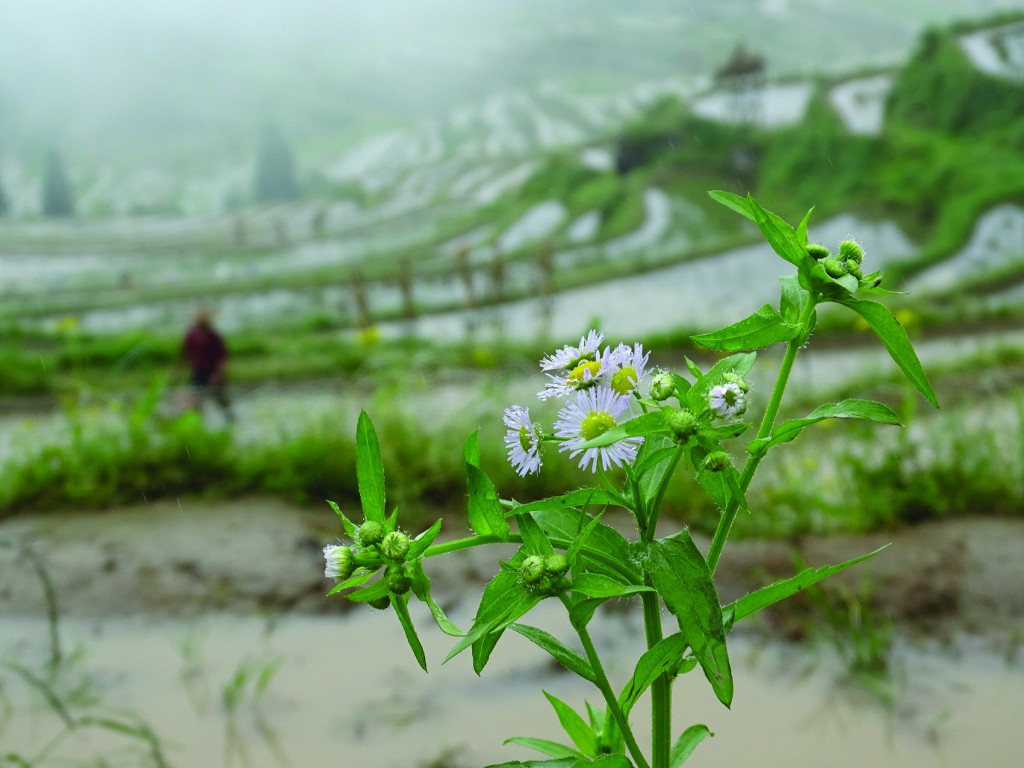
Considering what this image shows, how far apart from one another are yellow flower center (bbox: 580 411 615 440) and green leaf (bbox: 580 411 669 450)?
0.02 metres

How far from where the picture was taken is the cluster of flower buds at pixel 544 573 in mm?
332

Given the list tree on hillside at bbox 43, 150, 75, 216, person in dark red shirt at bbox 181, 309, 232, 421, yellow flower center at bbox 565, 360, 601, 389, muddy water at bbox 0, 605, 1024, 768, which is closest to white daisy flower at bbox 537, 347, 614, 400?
yellow flower center at bbox 565, 360, 601, 389

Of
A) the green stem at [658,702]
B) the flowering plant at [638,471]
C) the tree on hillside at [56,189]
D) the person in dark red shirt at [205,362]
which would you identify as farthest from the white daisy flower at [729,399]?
the tree on hillside at [56,189]

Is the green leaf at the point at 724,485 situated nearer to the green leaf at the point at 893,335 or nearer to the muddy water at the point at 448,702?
the green leaf at the point at 893,335

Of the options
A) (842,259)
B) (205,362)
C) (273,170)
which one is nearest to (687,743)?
(842,259)

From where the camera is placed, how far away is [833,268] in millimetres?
335

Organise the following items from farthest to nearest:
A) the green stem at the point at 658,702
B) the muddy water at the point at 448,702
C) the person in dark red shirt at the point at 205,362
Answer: the person in dark red shirt at the point at 205,362 < the muddy water at the point at 448,702 < the green stem at the point at 658,702

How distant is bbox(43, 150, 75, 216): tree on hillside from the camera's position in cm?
226

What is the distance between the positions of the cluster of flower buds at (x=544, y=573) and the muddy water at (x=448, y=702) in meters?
0.72

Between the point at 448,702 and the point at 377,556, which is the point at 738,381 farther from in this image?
the point at 448,702

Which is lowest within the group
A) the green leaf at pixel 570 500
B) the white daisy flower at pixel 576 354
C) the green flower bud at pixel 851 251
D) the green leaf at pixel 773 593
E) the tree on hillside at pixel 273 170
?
the green leaf at pixel 773 593

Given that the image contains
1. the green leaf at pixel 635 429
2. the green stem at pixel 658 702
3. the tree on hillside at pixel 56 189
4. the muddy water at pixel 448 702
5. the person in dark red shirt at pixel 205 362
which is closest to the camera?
the green leaf at pixel 635 429

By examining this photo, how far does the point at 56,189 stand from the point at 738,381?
2.34 metres

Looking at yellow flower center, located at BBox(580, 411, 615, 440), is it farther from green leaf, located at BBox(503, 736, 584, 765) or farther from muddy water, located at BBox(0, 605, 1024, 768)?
muddy water, located at BBox(0, 605, 1024, 768)
